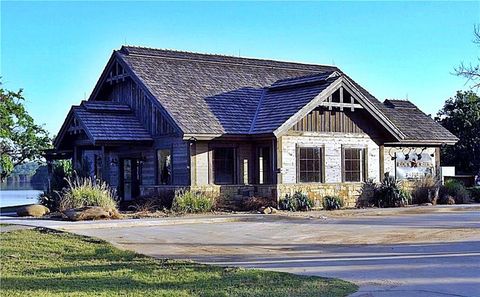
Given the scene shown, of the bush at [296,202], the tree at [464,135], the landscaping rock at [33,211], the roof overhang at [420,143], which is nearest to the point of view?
the landscaping rock at [33,211]

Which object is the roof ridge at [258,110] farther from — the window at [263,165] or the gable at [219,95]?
the window at [263,165]

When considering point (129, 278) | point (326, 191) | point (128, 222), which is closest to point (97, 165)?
point (326, 191)

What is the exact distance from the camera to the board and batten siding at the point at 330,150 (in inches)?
1072

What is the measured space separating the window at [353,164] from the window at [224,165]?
16.1 ft

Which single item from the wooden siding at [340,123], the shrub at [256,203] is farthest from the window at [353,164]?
the shrub at [256,203]

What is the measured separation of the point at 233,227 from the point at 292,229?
1913 millimetres

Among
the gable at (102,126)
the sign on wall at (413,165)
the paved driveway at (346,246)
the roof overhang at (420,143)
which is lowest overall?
the paved driveway at (346,246)

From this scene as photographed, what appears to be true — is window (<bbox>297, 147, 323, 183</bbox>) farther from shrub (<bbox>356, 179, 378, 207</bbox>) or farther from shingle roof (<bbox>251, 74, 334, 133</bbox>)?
shrub (<bbox>356, 179, 378, 207</bbox>)

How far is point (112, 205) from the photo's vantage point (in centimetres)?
2336

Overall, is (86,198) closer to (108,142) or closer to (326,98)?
(108,142)

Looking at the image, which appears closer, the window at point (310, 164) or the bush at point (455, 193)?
the window at point (310, 164)

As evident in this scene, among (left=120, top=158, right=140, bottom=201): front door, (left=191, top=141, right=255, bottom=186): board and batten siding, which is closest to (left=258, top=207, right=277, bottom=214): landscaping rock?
(left=191, top=141, right=255, bottom=186): board and batten siding

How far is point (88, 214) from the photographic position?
21484 millimetres

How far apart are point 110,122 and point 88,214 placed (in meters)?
7.68
